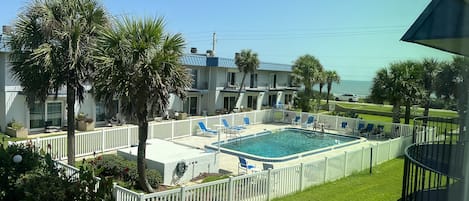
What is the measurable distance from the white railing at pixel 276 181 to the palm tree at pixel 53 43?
4.27 metres

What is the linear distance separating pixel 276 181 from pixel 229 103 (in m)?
22.7

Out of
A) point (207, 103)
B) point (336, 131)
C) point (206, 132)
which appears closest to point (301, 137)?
point (336, 131)

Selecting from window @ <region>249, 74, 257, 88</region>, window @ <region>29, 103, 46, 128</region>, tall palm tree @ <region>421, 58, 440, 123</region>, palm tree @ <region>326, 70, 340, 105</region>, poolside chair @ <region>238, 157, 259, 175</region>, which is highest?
palm tree @ <region>326, 70, 340, 105</region>

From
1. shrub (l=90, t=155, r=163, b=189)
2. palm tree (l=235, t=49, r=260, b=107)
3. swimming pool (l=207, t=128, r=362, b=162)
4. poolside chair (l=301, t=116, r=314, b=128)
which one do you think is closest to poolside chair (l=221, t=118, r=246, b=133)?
swimming pool (l=207, t=128, r=362, b=162)

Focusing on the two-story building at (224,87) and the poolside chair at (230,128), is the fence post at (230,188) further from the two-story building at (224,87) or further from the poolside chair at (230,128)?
the two-story building at (224,87)

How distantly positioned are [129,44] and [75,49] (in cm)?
220

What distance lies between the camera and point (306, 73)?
109 feet

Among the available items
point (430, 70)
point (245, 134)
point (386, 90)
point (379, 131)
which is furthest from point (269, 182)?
point (386, 90)

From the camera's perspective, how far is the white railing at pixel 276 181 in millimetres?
8609

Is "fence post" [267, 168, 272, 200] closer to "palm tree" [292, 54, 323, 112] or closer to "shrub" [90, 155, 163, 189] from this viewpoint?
"shrub" [90, 155, 163, 189]

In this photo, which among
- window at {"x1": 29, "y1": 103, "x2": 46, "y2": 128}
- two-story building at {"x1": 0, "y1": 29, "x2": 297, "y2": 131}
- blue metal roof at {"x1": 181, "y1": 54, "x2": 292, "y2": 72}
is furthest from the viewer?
blue metal roof at {"x1": 181, "y1": 54, "x2": 292, "y2": 72}

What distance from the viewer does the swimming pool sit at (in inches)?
725

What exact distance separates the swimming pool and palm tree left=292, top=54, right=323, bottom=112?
28.8 ft

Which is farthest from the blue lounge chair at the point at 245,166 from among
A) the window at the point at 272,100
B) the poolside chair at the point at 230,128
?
the window at the point at 272,100
